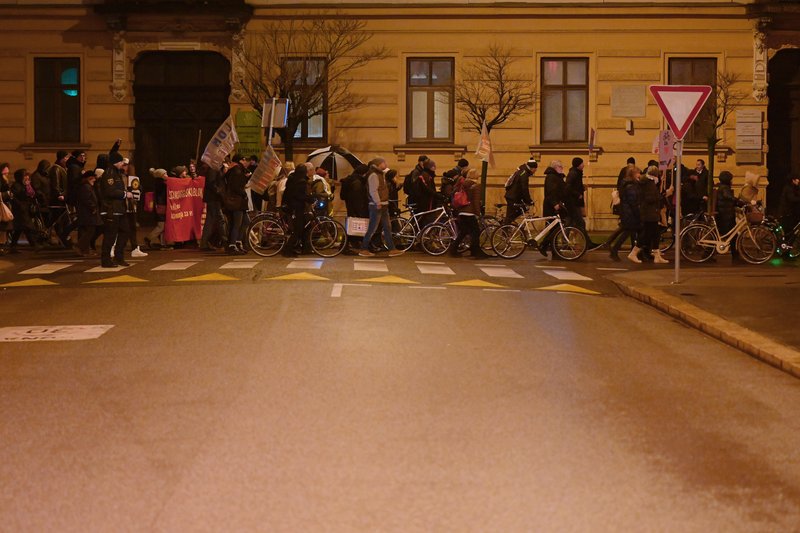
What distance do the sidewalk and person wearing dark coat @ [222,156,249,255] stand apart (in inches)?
277

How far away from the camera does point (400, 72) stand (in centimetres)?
→ 3325

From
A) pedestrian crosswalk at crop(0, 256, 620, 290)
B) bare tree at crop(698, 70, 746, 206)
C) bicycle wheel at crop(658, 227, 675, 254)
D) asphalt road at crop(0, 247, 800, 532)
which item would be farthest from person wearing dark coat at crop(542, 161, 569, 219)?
bare tree at crop(698, 70, 746, 206)

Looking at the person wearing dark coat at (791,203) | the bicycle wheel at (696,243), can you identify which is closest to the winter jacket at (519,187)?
the bicycle wheel at (696,243)

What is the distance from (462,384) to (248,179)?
1547 centimetres

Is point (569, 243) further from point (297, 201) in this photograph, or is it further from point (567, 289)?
point (567, 289)

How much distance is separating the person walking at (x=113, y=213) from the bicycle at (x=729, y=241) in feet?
→ 30.9

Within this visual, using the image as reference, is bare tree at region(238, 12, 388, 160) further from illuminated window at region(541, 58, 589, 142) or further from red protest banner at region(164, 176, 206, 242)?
red protest banner at region(164, 176, 206, 242)

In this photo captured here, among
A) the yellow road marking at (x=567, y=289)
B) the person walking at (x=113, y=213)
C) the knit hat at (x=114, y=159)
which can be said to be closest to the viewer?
the yellow road marking at (x=567, y=289)

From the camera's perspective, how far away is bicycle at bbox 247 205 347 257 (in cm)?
2256

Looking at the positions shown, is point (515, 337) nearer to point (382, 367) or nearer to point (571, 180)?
point (382, 367)

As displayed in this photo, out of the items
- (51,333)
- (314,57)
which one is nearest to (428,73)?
(314,57)

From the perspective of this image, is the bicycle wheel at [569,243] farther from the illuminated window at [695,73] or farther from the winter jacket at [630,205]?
the illuminated window at [695,73]

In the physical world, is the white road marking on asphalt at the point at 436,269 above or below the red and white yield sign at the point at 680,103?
below

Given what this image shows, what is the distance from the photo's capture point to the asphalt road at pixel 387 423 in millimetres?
6090
